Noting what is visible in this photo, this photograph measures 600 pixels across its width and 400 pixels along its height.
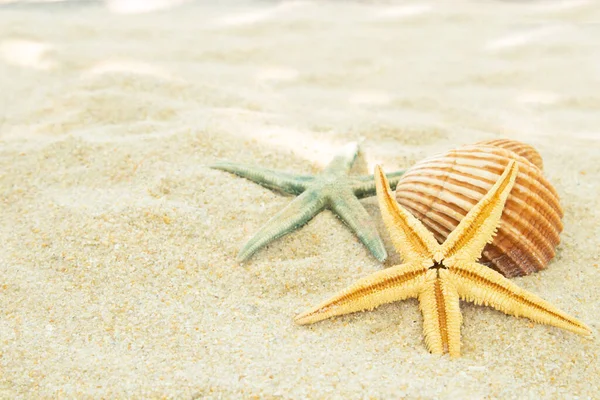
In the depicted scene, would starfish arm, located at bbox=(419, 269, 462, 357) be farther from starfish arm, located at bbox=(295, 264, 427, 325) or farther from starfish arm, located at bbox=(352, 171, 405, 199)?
starfish arm, located at bbox=(352, 171, 405, 199)

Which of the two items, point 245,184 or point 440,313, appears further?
point 245,184

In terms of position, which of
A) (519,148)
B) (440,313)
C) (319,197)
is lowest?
(440,313)

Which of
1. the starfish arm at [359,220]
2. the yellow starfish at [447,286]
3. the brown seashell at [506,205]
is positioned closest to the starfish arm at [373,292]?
the yellow starfish at [447,286]

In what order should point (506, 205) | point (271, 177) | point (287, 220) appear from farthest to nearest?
point (271, 177) → point (287, 220) → point (506, 205)

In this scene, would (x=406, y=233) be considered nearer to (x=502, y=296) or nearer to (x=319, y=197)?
(x=502, y=296)

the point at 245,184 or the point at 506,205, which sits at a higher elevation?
the point at 506,205

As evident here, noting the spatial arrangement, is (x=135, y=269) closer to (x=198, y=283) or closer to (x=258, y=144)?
(x=198, y=283)

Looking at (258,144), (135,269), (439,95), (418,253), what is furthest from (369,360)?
(439,95)

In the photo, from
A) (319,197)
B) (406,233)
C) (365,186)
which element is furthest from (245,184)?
(406,233)
